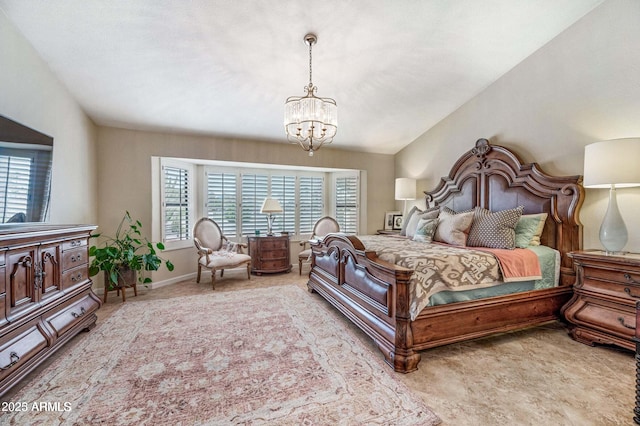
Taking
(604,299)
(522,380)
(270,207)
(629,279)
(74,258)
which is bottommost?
(522,380)

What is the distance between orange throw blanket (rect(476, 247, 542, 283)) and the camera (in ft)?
8.07

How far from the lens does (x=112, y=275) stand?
→ 11.1 feet

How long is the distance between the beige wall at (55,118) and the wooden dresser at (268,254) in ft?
7.74

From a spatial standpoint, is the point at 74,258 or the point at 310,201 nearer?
the point at 74,258

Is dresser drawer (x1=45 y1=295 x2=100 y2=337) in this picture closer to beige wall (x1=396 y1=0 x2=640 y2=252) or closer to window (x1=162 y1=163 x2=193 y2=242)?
window (x1=162 y1=163 x2=193 y2=242)

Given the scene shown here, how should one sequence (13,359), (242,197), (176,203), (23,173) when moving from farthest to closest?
1. (242,197)
2. (176,203)
3. (23,173)
4. (13,359)

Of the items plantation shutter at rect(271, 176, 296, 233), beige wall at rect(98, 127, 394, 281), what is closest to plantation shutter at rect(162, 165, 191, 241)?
beige wall at rect(98, 127, 394, 281)

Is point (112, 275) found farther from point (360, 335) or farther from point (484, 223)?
point (484, 223)

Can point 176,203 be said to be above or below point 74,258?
Result: above

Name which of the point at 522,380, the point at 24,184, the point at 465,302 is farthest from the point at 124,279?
the point at 522,380

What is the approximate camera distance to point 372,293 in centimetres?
241

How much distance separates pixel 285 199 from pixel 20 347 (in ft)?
13.5

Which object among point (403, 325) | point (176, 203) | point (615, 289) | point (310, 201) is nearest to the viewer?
point (403, 325)

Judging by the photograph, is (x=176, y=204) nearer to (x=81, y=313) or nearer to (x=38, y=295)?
(x=81, y=313)
